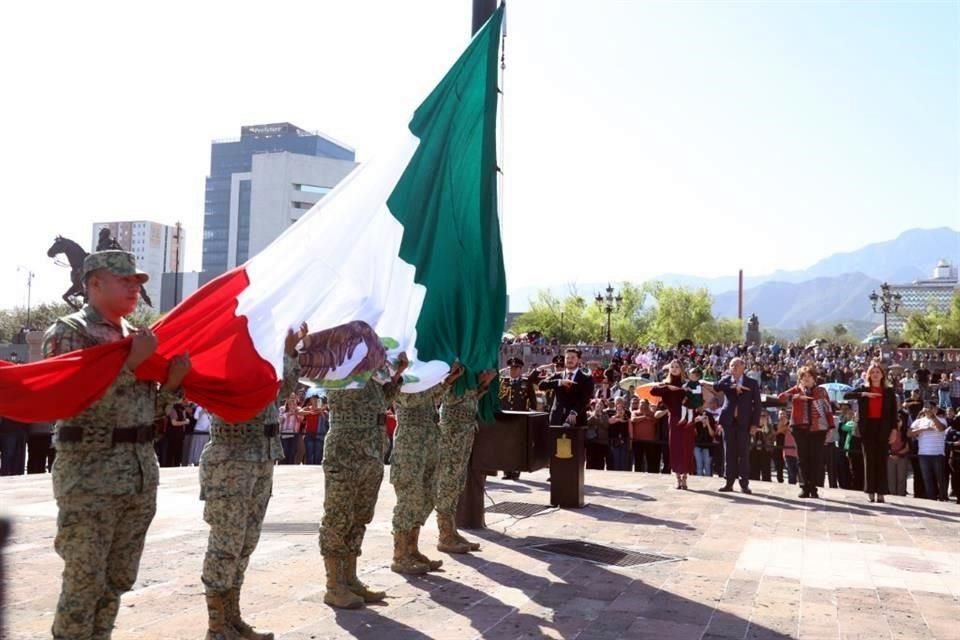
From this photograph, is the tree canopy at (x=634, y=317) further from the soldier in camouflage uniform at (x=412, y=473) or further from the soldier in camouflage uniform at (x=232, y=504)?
the soldier in camouflage uniform at (x=232, y=504)

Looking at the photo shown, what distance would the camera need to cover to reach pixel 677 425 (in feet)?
43.7

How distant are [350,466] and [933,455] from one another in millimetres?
12037

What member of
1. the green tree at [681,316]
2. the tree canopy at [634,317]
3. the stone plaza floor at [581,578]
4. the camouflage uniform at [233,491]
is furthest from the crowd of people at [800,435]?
the green tree at [681,316]

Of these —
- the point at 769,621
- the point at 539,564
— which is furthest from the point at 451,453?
the point at 769,621

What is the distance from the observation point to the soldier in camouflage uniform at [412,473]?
22.9ft

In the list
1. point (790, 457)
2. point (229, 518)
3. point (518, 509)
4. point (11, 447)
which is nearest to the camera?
point (229, 518)

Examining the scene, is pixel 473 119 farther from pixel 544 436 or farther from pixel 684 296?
pixel 684 296

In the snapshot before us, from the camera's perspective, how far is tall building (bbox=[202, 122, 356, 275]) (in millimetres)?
121875

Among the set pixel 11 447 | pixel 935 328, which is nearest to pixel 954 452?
pixel 11 447

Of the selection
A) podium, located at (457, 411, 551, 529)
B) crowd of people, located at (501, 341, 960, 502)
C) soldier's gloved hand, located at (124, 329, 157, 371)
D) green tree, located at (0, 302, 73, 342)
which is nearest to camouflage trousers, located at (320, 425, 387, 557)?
soldier's gloved hand, located at (124, 329, 157, 371)

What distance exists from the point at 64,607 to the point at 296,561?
3.65 m

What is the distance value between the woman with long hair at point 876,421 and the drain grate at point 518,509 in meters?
4.98

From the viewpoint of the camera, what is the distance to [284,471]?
591 inches

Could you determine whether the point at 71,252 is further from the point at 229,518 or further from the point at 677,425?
the point at 229,518
